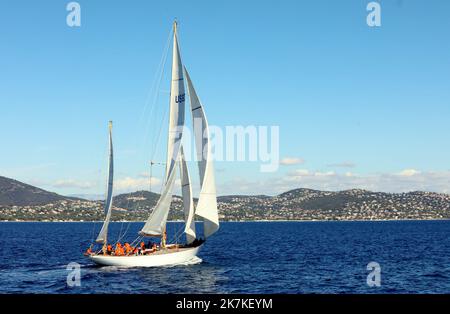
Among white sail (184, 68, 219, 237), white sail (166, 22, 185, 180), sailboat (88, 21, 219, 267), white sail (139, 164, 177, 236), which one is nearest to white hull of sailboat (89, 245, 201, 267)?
sailboat (88, 21, 219, 267)

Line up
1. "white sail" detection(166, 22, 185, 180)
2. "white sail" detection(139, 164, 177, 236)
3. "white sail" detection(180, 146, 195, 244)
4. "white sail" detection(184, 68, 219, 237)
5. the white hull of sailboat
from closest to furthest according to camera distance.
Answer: the white hull of sailboat, "white sail" detection(184, 68, 219, 237), "white sail" detection(166, 22, 185, 180), "white sail" detection(139, 164, 177, 236), "white sail" detection(180, 146, 195, 244)

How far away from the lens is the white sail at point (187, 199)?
51500mm

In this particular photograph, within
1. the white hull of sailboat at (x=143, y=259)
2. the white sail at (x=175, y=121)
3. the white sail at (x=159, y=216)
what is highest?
the white sail at (x=175, y=121)

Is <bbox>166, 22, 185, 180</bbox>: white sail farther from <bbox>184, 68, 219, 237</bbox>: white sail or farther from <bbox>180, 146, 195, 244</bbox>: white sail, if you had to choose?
<bbox>184, 68, 219, 237</bbox>: white sail

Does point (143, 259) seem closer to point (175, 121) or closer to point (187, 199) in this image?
point (187, 199)

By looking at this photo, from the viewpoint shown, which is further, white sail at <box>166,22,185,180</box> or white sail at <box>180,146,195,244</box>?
white sail at <box>180,146,195,244</box>

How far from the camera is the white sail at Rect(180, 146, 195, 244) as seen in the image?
5150 centimetres

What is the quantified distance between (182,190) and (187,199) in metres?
1.06

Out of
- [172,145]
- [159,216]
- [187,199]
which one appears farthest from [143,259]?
[172,145]

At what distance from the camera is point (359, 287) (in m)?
41.2

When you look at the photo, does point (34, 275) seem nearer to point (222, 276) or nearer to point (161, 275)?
point (161, 275)

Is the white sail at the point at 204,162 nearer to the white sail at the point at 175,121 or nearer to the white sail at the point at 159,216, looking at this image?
the white sail at the point at 175,121

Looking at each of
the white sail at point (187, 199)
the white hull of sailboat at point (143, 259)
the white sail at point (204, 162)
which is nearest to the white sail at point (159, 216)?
the white sail at point (187, 199)
